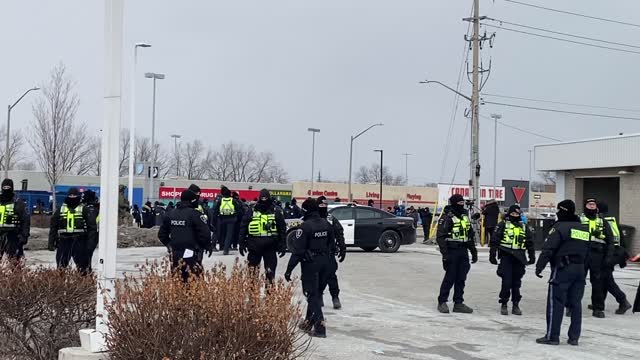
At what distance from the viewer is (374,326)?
9.74m

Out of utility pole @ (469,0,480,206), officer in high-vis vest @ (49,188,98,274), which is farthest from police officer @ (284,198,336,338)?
utility pole @ (469,0,480,206)

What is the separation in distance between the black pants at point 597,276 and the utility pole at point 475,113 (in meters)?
18.0

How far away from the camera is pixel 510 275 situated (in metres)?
11.4

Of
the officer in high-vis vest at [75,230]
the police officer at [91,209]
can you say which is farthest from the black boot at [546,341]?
the officer in high-vis vest at [75,230]

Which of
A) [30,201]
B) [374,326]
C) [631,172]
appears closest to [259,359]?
[374,326]

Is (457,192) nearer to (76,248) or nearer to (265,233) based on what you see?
(265,233)

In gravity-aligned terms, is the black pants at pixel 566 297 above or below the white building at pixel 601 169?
below

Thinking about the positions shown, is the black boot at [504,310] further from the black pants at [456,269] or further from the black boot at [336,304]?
the black boot at [336,304]

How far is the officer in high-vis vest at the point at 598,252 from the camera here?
11.2 m

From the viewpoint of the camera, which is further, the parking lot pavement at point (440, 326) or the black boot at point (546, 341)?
the black boot at point (546, 341)

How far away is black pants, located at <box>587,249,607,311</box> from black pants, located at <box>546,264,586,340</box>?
2454 mm

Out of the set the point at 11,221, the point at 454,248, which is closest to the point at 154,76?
the point at 11,221

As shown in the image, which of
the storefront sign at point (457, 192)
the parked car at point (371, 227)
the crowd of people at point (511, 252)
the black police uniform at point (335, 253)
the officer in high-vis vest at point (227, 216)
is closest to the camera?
the black police uniform at point (335, 253)

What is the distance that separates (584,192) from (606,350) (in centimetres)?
2115
